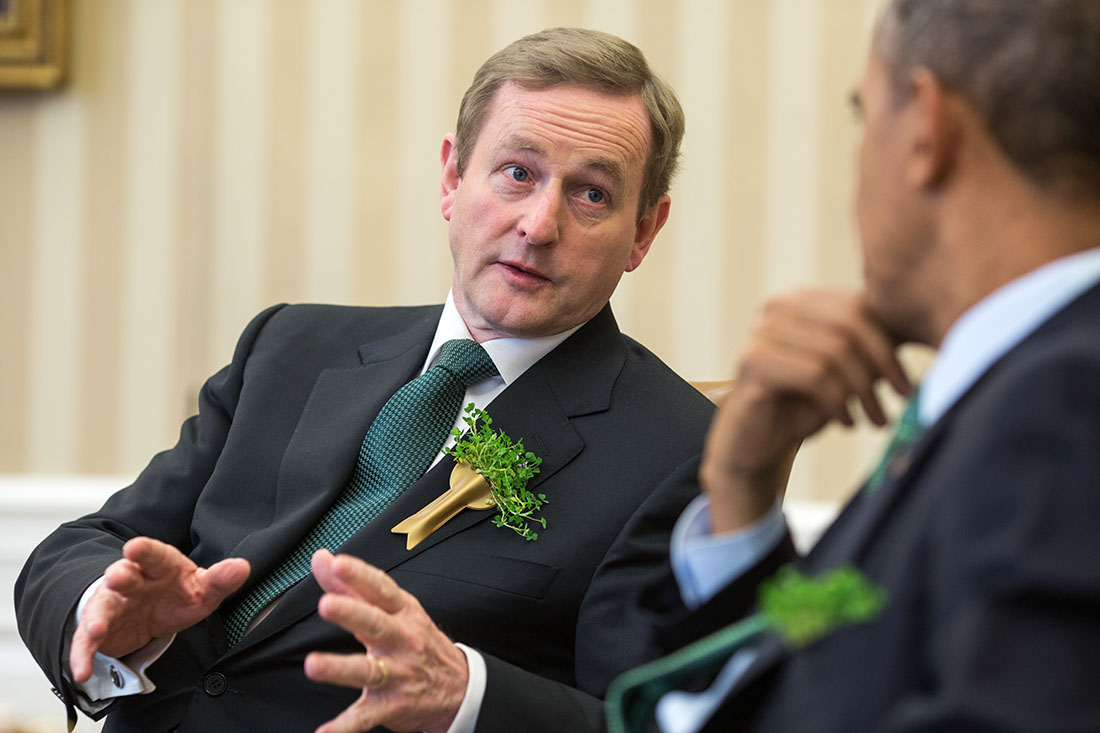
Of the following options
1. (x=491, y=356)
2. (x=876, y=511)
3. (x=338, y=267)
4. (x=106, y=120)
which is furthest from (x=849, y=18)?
(x=876, y=511)

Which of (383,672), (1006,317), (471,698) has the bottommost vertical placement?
(471,698)

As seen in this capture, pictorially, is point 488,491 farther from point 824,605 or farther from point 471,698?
point 824,605

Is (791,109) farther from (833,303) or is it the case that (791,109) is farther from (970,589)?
(970,589)

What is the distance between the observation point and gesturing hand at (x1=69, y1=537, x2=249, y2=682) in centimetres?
165

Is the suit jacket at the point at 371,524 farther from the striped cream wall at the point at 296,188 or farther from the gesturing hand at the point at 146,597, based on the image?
the striped cream wall at the point at 296,188

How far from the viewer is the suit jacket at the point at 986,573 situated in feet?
2.71

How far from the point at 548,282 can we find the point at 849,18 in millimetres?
1837

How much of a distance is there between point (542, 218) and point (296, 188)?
5.83 ft

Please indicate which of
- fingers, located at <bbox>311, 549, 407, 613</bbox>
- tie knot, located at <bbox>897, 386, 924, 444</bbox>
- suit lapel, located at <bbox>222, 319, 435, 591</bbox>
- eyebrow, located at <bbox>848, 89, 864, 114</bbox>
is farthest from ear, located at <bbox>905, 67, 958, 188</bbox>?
suit lapel, located at <bbox>222, 319, 435, 591</bbox>

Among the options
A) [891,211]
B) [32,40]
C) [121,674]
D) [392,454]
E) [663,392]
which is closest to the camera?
[891,211]

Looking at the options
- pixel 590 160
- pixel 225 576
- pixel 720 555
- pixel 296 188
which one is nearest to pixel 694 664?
pixel 720 555

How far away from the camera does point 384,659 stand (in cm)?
145

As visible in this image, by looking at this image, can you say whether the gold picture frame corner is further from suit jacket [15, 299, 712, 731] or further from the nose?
the nose

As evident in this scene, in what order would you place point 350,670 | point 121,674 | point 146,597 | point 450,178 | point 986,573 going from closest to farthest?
point 986,573 → point 350,670 → point 146,597 → point 121,674 → point 450,178
